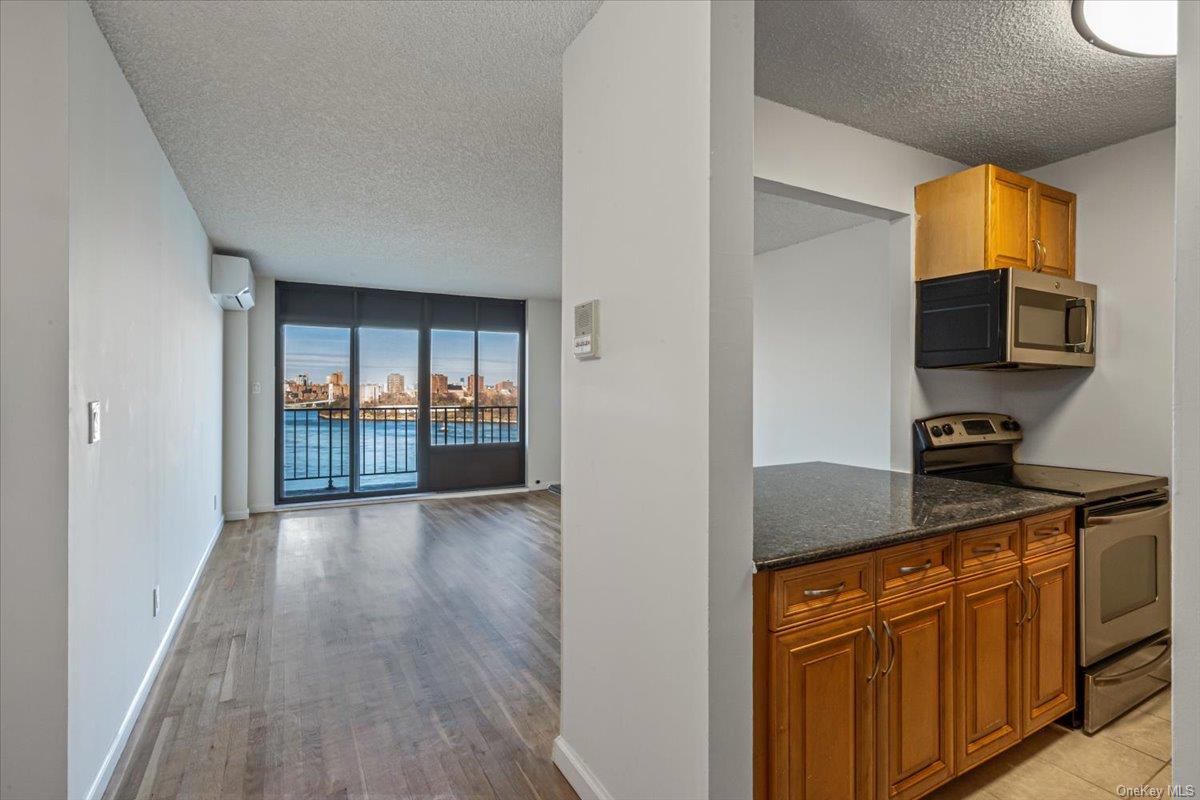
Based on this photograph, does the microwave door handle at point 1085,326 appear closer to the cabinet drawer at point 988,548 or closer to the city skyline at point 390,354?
the cabinet drawer at point 988,548

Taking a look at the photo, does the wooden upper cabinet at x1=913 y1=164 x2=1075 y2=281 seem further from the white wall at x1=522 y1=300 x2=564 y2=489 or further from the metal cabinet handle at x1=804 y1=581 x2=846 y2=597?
the white wall at x1=522 y1=300 x2=564 y2=489

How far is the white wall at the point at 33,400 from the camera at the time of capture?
5.00ft

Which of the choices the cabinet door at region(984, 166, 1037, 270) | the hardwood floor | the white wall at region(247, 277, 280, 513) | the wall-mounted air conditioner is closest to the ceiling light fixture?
the cabinet door at region(984, 166, 1037, 270)

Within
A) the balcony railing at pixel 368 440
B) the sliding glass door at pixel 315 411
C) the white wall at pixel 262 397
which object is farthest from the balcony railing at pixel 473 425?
the white wall at pixel 262 397

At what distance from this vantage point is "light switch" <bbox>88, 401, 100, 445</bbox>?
175cm

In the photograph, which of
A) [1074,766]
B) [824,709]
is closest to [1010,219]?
[1074,766]

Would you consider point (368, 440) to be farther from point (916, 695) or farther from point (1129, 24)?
point (1129, 24)

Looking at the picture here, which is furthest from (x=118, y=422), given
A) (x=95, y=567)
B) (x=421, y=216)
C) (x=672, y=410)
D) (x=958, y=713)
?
(x=958, y=713)

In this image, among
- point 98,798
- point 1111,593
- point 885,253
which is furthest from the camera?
point 885,253

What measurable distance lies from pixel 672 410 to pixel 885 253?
10.0ft

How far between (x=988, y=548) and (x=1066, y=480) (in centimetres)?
100

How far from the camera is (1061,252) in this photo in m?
2.87

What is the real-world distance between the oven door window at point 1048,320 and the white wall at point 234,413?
627 centimetres

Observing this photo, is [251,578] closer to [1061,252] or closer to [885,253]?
[885,253]
